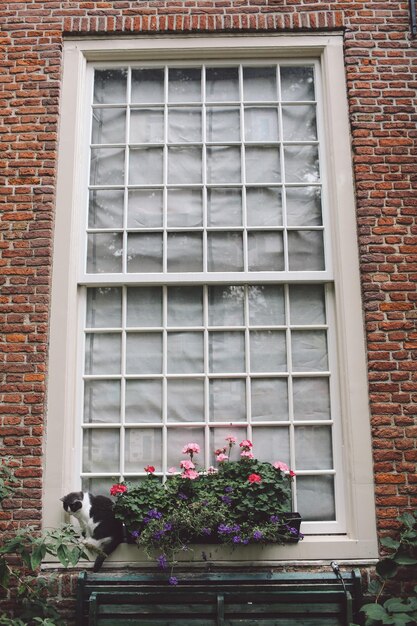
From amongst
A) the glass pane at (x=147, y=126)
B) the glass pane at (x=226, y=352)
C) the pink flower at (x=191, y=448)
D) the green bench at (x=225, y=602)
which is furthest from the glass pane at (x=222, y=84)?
the green bench at (x=225, y=602)

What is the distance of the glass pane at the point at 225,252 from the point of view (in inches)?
228

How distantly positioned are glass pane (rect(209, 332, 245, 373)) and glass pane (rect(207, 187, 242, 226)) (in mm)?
960

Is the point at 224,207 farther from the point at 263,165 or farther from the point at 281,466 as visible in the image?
the point at 281,466

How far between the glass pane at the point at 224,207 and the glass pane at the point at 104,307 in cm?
101

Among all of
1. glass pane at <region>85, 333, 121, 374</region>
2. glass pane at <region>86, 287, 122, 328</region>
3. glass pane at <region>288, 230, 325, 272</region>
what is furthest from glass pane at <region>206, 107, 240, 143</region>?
glass pane at <region>85, 333, 121, 374</region>

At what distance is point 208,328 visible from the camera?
5645mm

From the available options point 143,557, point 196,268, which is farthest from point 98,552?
point 196,268

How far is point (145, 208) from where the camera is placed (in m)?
5.94

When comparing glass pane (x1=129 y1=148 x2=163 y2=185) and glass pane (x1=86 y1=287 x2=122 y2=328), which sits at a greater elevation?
glass pane (x1=129 y1=148 x2=163 y2=185)

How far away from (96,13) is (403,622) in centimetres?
545

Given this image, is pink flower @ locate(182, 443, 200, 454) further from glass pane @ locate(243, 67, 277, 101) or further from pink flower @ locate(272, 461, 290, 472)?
glass pane @ locate(243, 67, 277, 101)

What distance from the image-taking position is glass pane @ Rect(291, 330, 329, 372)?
5613 mm

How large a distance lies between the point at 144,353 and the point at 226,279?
90 cm

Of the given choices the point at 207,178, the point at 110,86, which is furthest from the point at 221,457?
the point at 110,86
